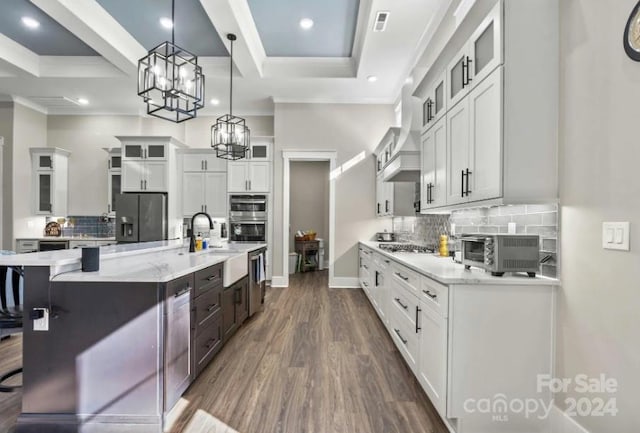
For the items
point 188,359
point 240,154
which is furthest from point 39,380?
point 240,154

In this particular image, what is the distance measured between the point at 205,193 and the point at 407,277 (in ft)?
15.7

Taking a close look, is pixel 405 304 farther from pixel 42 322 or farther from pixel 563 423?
pixel 42 322

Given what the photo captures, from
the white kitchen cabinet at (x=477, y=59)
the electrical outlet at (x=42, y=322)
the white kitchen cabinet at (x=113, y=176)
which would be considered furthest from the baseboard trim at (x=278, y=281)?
the white kitchen cabinet at (x=477, y=59)

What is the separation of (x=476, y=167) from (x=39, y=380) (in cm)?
296

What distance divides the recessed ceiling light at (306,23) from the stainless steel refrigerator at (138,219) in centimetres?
403

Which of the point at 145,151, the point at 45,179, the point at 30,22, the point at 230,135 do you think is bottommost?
the point at 45,179

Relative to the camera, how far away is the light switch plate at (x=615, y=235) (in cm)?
142

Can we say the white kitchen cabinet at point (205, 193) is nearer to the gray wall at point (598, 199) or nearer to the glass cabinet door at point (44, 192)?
the glass cabinet door at point (44, 192)

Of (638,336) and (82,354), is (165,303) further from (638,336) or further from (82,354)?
(638,336)

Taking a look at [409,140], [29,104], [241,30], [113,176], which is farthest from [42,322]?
[29,104]

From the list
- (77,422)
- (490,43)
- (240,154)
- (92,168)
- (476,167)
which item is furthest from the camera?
(92,168)

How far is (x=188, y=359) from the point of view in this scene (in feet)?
7.14

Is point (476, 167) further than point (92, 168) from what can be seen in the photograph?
No

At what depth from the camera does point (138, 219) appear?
233 inches
